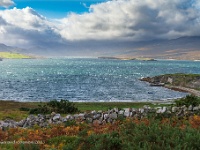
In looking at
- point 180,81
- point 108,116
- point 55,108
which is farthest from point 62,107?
point 180,81

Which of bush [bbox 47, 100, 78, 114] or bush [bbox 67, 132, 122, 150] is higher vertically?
bush [bbox 67, 132, 122, 150]

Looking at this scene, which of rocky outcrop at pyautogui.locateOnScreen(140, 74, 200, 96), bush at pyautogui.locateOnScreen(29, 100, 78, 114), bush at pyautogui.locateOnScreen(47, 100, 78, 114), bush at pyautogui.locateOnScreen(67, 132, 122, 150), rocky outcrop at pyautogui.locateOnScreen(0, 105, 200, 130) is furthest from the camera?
rocky outcrop at pyautogui.locateOnScreen(140, 74, 200, 96)

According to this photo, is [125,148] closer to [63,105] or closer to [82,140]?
[82,140]

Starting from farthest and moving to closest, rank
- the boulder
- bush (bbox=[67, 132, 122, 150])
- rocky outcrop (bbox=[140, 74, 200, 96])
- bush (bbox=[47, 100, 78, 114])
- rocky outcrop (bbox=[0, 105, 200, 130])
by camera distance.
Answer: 1. rocky outcrop (bbox=[140, 74, 200, 96])
2. bush (bbox=[47, 100, 78, 114])
3. the boulder
4. rocky outcrop (bbox=[0, 105, 200, 130])
5. bush (bbox=[67, 132, 122, 150])

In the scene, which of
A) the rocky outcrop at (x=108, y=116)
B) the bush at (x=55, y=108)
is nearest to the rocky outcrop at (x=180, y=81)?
the bush at (x=55, y=108)

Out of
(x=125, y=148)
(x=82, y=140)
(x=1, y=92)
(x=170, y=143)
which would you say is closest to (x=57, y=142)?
(x=82, y=140)

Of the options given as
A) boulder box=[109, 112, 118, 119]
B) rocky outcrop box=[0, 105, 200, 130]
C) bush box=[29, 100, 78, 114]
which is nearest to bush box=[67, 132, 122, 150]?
rocky outcrop box=[0, 105, 200, 130]

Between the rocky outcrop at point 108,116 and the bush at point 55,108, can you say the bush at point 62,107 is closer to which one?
the bush at point 55,108

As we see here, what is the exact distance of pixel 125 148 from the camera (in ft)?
31.0

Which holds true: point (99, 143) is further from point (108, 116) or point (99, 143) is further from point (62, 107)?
point (62, 107)

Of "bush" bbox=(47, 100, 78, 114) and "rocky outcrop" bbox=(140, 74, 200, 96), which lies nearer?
"bush" bbox=(47, 100, 78, 114)

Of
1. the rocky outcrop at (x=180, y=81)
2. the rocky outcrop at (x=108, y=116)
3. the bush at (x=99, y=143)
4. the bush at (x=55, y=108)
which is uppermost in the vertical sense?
the bush at (x=99, y=143)

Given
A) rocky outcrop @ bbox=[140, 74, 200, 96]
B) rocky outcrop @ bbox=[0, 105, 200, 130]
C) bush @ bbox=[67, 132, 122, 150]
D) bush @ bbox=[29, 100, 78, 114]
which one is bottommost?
rocky outcrop @ bbox=[140, 74, 200, 96]

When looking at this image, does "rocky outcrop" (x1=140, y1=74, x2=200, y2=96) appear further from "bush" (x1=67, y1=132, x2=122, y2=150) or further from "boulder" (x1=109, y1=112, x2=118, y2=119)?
"bush" (x1=67, y1=132, x2=122, y2=150)
